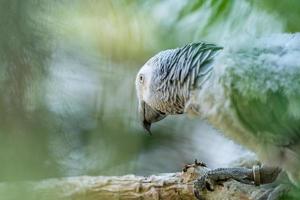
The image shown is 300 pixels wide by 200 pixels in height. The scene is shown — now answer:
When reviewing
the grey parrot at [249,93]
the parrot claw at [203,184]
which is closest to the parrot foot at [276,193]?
the grey parrot at [249,93]

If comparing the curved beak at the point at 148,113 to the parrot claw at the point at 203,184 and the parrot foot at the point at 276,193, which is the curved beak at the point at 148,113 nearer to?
the parrot claw at the point at 203,184

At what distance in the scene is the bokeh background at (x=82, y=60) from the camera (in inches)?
20.8

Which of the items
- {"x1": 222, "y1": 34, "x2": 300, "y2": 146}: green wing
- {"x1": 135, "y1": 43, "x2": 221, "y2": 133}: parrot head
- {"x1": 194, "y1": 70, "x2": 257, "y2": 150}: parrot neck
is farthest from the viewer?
{"x1": 135, "y1": 43, "x2": 221, "y2": 133}: parrot head

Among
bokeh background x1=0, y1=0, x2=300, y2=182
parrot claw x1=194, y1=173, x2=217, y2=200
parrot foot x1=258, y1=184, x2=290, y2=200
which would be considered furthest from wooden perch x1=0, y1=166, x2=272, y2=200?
bokeh background x1=0, y1=0, x2=300, y2=182

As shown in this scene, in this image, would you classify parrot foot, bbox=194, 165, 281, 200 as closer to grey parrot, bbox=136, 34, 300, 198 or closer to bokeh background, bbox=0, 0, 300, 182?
grey parrot, bbox=136, 34, 300, 198

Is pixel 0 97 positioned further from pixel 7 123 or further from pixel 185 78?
pixel 185 78

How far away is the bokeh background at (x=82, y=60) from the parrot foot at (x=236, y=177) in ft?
1.34

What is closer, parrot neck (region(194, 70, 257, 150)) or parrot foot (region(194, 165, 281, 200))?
parrot neck (region(194, 70, 257, 150))

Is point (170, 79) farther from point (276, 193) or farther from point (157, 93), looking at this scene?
point (276, 193)

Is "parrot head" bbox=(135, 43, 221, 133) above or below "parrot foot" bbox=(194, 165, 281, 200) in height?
above

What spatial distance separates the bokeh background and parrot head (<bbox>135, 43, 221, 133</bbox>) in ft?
1.12

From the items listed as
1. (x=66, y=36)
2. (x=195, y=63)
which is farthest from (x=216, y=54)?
(x=66, y=36)

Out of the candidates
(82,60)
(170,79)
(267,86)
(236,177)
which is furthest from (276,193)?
(82,60)

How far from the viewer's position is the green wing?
1.00 m
